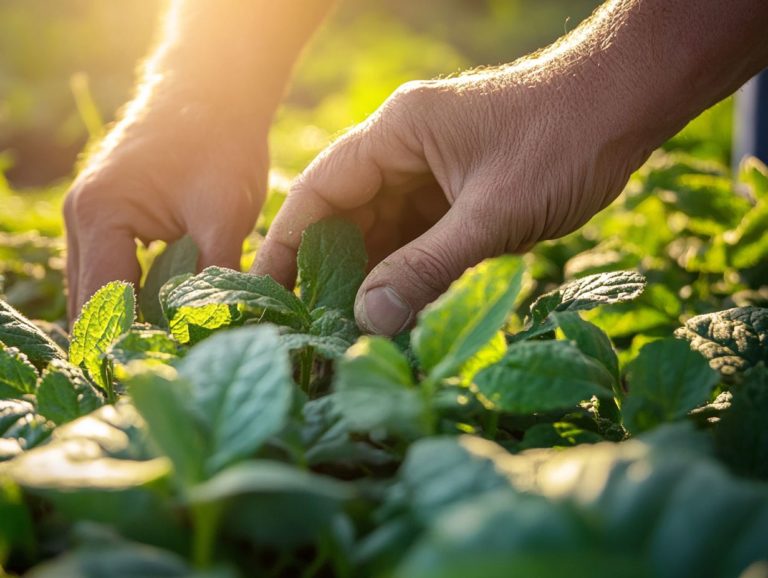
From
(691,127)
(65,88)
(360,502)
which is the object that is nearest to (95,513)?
(360,502)

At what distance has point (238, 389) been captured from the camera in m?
0.54

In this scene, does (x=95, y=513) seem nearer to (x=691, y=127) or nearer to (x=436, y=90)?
(x=436, y=90)

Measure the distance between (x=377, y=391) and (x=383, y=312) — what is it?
0.41 metres

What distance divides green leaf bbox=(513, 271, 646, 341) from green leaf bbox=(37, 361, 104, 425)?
434 mm

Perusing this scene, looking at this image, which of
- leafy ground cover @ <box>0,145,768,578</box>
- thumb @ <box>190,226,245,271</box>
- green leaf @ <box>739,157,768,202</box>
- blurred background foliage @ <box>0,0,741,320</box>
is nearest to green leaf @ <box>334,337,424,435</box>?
leafy ground cover @ <box>0,145,768,578</box>

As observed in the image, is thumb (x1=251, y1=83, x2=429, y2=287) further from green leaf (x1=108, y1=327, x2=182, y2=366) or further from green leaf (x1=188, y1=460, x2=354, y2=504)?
green leaf (x1=188, y1=460, x2=354, y2=504)

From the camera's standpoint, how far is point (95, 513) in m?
0.49

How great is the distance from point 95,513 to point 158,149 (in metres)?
1.30

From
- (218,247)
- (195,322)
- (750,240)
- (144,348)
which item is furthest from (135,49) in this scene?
(144,348)

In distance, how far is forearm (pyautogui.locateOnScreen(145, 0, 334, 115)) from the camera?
6.04 ft

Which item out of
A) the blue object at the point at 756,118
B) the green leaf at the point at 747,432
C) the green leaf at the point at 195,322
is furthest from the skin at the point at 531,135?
the blue object at the point at 756,118

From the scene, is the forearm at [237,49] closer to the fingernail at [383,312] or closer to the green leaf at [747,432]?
the fingernail at [383,312]

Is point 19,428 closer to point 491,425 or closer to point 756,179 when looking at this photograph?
point 491,425

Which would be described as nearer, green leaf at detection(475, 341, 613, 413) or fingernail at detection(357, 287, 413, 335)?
green leaf at detection(475, 341, 613, 413)
